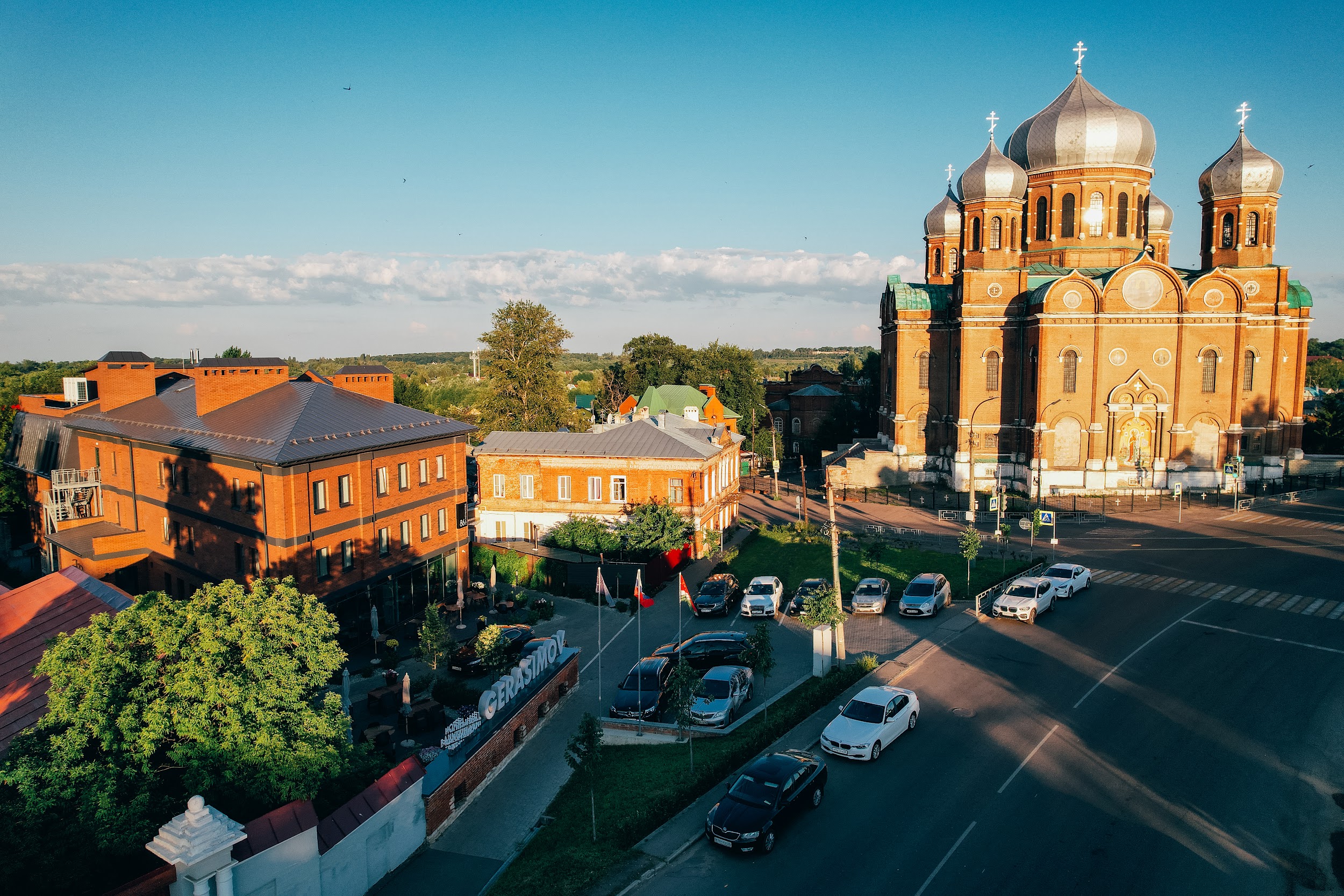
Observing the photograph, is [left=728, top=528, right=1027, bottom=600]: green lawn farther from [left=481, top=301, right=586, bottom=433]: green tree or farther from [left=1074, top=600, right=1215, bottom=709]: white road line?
[left=481, top=301, right=586, bottom=433]: green tree

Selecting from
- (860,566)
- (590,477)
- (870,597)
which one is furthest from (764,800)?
(590,477)

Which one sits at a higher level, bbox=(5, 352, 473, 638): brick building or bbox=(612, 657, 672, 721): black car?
bbox=(5, 352, 473, 638): brick building

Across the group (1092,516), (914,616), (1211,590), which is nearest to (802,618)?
(914,616)

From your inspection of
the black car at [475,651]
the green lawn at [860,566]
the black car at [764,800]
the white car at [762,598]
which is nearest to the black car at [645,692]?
the black car at [475,651]

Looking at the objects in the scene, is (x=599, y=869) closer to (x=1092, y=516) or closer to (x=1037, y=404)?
(x=1092, y=516)

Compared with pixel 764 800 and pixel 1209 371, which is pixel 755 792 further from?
pixel 1209 371

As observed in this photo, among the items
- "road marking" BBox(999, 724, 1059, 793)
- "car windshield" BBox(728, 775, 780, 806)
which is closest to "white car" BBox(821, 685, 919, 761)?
"road marking" BBox(999, 724, 1059, 793)
